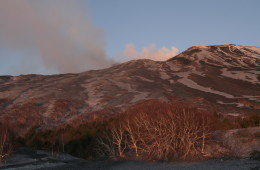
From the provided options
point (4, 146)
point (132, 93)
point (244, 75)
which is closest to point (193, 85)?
point (132, 93)

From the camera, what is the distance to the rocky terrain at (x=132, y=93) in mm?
45938

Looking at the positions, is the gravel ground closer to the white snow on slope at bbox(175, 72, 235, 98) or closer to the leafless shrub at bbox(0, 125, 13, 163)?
the leafless shrub at bbox(0, 125, 13, 163)

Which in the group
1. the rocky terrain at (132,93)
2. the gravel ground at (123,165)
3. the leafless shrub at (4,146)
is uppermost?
the rocky terrain at (132,93)

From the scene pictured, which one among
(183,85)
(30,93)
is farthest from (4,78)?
(183,85)

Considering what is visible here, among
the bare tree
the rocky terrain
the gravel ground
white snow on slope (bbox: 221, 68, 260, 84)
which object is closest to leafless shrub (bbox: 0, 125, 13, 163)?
the bare tree

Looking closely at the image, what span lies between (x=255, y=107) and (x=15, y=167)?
38.2 meters

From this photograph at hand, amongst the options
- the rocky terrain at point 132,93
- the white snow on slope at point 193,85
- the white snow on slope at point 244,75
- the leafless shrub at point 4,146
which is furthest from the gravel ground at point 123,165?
the white snow on slope at point 244,75

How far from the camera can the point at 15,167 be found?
23000mm

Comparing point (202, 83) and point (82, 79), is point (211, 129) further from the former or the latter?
point (82, 79)

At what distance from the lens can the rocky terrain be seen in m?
45.9

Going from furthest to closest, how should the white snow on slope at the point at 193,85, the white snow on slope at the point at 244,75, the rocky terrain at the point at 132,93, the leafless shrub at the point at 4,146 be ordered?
the white snow on slope at the point at 244,75 < the white snow on slope at the point at 193,85 < the rocky terrain at the point at 132,93 < the leafless shrub at the point at 4,146

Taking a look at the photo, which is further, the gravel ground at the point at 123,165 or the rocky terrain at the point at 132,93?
the rocky terrain at the point at 132,93

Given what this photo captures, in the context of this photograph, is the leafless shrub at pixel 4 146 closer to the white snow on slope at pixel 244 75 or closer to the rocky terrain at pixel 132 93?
the rocky terrain at pixel 132 93

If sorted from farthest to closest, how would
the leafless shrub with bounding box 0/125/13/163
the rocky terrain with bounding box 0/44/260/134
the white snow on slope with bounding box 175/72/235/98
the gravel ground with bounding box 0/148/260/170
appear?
the white snow on slope with bounding box 175/72/235/98
the rocky terrain with bounding box 0/44/260/134
the leafless shrub with bounding box 0/125/13/163
the gravel ground with bounding box 0/148/260/170
